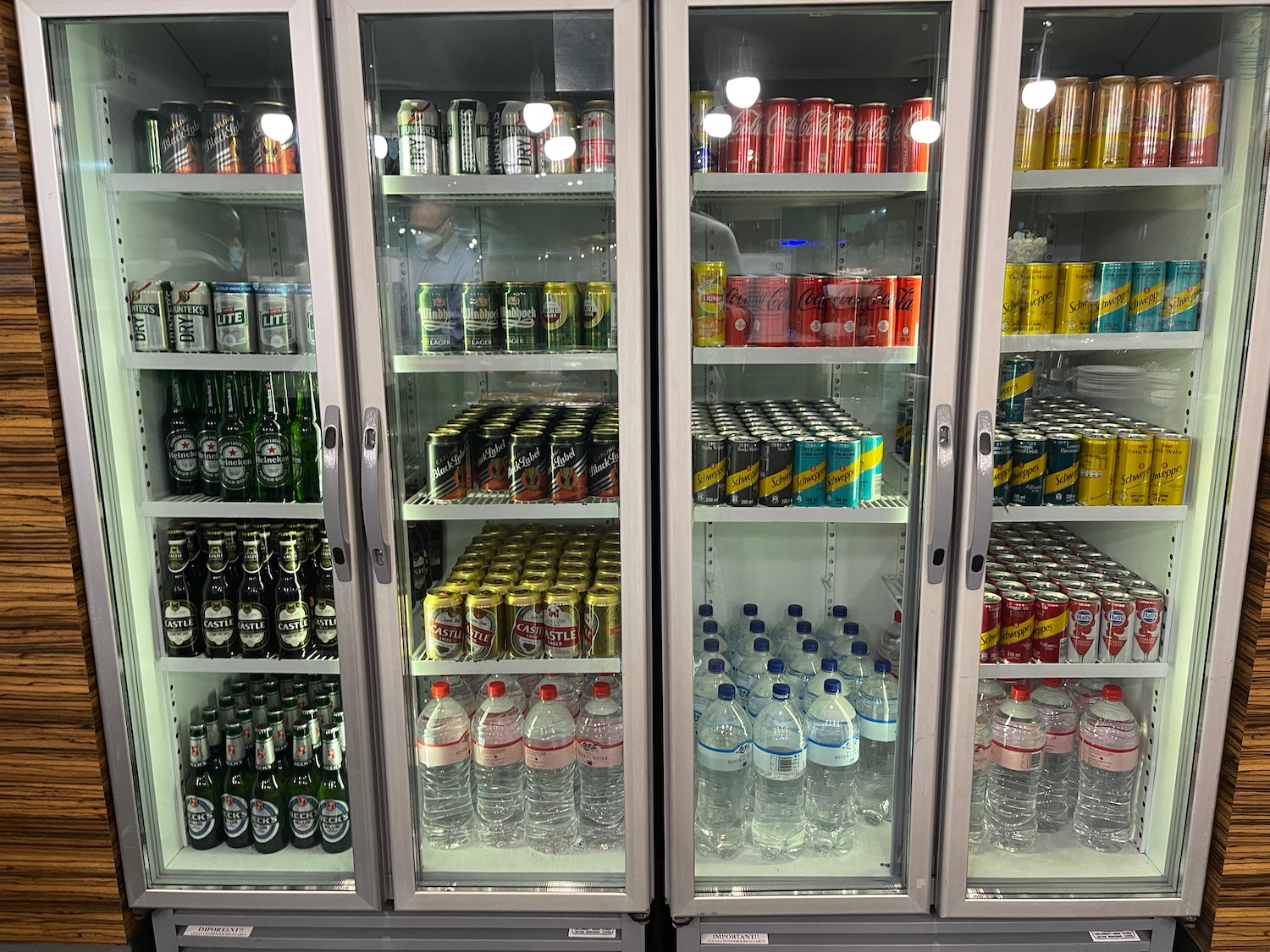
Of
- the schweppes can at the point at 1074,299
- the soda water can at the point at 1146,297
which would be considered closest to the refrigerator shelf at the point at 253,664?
the schweppes can at the point at 1074,299

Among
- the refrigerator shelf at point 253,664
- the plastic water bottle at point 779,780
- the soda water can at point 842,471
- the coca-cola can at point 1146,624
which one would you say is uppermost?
the soda water can at point 842,471

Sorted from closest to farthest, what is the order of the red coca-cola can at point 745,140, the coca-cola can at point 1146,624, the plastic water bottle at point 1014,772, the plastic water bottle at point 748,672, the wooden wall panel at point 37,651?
the wooden wall panel at point 37,651
the red coca-cola can at point 745,140
the coca-cola can at point 1146,624
the plastic water bottle at point 1014,772
the plastic water bottle at point 748,672

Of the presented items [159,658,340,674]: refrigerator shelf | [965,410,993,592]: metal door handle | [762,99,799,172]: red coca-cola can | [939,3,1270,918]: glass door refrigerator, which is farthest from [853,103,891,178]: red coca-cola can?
[159,658,340,674]: refrigerator shelf

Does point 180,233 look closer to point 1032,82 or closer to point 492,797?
point 492,797

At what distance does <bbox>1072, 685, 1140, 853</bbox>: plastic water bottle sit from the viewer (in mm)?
1864

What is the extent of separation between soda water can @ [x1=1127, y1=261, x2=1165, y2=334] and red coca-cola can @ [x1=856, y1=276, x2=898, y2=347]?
51 cm

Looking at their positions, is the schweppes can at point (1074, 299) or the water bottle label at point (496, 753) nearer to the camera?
the schweppes can at point (1074, 299)

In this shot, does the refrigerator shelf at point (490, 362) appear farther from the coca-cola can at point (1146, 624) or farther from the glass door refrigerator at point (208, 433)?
the coca-cola can at point (1146, 624)

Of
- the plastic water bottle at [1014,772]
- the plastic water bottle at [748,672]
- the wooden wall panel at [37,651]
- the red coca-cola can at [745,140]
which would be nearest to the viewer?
the wooden wall panel at [37,651]

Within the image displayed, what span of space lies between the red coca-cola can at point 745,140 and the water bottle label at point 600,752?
1.29 m

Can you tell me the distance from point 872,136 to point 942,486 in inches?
29.0

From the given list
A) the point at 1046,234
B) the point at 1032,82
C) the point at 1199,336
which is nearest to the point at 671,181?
the point at 1032,82

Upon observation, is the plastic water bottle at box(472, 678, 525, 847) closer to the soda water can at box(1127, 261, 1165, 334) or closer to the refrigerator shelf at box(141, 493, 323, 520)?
the refrigerator shelf at box(141, 493, 323, 520)

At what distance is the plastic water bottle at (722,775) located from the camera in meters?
1.87
